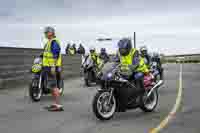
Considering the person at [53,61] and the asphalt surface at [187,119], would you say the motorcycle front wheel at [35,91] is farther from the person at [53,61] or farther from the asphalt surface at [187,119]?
the asphalt surface at [187,119]

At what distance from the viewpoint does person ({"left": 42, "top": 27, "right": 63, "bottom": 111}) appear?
35.5ft

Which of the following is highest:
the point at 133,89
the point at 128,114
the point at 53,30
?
the point at 53,30

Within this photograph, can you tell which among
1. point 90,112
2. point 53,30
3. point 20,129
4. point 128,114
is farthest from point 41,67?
point 20,129

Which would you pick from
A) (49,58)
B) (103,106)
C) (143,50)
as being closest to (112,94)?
(103,106)

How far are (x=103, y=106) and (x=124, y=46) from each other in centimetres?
153

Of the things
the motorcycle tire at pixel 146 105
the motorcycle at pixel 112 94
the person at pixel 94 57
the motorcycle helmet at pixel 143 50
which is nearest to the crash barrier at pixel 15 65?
the person at pixel 94 57

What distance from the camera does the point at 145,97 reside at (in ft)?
33.6

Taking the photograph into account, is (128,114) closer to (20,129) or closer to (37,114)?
(37,114)

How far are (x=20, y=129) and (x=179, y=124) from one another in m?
3.14

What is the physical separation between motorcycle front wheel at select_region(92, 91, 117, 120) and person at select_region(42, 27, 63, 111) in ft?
6.13

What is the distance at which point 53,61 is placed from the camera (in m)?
11.4

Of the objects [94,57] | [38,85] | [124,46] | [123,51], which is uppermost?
[124,46]

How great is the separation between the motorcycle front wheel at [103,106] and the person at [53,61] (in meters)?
1.87

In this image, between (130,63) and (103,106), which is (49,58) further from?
(103,106)
